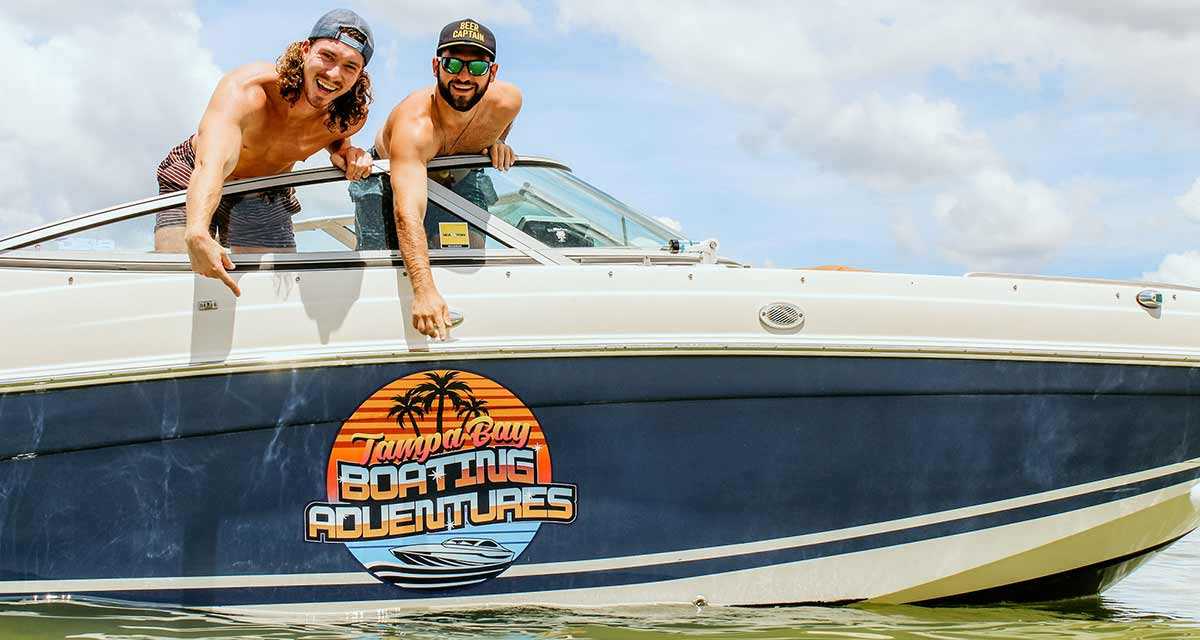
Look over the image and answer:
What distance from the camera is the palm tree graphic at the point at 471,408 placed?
11.6ft

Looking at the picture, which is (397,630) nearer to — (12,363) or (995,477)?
(12,363)

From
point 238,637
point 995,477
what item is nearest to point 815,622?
point 995,477

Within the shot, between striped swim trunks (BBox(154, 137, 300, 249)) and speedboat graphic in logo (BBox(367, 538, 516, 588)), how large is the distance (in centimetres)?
121

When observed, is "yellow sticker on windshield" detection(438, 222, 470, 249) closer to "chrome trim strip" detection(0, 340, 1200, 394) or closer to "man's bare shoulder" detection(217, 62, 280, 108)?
"chrome trim strip" detection(0, 340, 1200, 394)

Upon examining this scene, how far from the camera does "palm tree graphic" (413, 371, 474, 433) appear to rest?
3541 mm

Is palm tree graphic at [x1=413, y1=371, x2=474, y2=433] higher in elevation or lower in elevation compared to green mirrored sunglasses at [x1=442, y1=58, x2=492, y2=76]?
lower

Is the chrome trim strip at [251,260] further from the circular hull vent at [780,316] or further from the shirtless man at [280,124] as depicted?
the circular hull vent at [780,316]

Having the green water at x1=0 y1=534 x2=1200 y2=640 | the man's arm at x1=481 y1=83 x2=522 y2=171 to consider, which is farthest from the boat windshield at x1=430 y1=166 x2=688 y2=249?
the green water at x1=0 y1=534 x2=1200 y2=640

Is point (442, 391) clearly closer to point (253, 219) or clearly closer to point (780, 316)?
point (253, 219)

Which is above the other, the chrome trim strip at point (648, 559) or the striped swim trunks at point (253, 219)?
the striped swim trunks at point (253, 219)

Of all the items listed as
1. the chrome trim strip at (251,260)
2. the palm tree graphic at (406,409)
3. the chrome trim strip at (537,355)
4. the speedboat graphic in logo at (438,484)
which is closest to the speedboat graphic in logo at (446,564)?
the speedboat graphic in logo at (438,484)

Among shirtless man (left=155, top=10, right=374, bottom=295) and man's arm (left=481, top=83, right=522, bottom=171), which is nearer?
shirtless man (left=155, top=10, right=374, bottom=295)

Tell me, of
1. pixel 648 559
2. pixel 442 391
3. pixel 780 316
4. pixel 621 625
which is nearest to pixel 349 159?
pixel 442 391

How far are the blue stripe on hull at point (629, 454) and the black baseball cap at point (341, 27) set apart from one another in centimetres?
122
